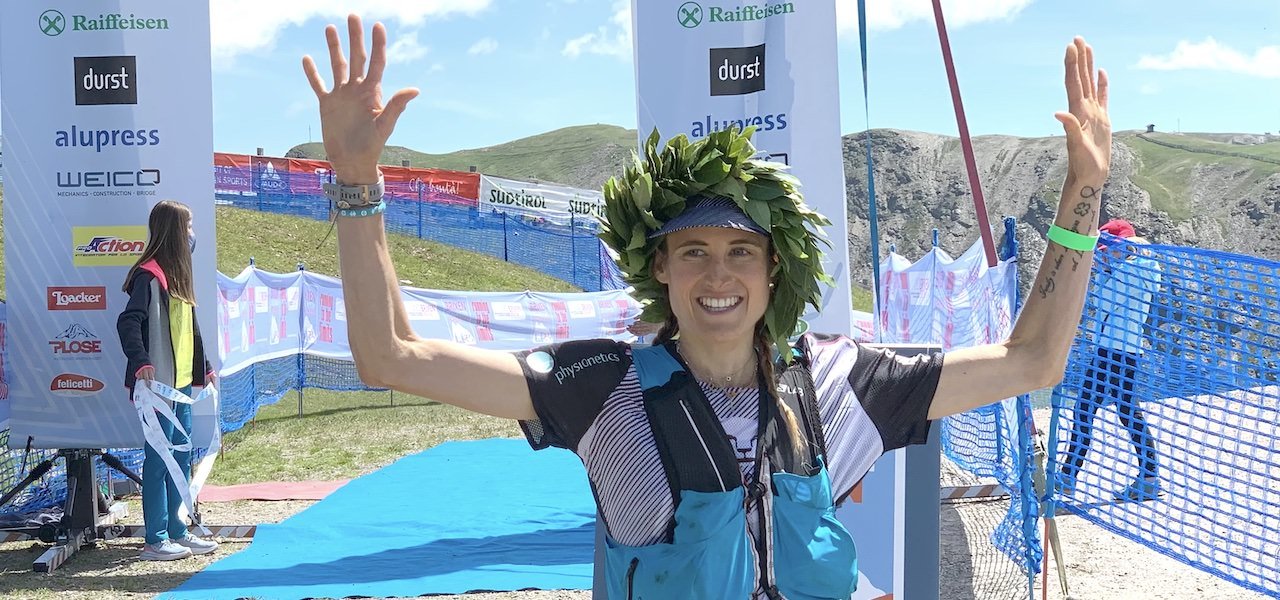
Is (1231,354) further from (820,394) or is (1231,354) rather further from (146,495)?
(146,495)

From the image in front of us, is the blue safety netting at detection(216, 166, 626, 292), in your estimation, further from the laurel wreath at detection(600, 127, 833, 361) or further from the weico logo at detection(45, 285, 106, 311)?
the laurel wreath at detection(600, 127, 833, 361)

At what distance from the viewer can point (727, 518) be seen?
6.20ft

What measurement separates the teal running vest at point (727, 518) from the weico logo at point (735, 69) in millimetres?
4600

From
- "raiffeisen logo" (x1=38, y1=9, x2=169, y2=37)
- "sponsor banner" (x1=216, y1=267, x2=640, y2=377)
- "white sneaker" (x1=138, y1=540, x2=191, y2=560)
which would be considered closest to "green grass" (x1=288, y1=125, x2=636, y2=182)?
"sponsor banner" (x1=216, y1=267, x2=640, y2=377)

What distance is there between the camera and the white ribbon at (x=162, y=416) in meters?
6.11

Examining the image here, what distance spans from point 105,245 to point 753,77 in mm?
4154

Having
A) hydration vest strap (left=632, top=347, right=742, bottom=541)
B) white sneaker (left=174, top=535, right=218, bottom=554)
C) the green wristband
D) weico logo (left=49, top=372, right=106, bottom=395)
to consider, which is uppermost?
the green wristband

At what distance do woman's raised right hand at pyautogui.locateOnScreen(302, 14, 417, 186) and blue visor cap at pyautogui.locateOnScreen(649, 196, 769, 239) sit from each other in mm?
559

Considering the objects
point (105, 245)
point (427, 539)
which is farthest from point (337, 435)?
point (105, 245)

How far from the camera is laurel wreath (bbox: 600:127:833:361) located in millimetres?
2088

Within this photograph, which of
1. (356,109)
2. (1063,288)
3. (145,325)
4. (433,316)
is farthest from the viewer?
(433,316)

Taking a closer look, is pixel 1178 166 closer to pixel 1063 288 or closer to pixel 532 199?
pixel 532 199

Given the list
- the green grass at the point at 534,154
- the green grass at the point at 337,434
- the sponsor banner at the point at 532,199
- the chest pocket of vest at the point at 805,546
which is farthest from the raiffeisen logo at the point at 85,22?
the green grass at the point at 534,154

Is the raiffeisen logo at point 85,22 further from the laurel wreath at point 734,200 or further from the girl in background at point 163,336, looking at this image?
the laurel wreath at point 734,200
